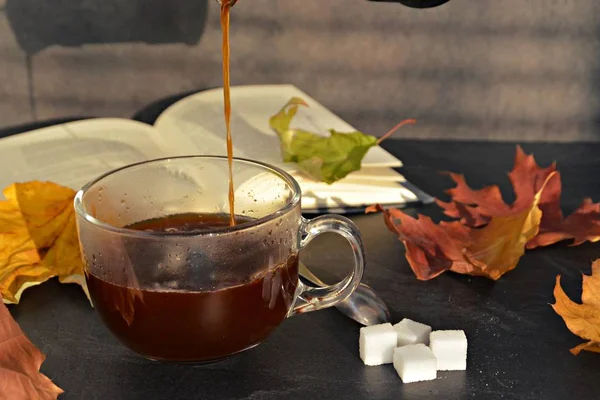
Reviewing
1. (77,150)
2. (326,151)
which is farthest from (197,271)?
(77,150)

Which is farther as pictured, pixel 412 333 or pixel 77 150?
pixel 77 150

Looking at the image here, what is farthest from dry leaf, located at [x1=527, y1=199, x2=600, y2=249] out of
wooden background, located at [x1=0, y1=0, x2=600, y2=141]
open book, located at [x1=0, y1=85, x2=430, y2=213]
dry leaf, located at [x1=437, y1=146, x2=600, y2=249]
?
wooden background, located at [x1=0, y1=0, x2=600, y2=141]

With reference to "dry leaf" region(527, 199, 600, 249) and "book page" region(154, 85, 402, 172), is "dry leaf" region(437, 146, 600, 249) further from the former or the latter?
"book page" region(154, 85, 402, 172)

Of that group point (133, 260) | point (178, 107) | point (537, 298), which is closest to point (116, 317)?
point (133, 260)

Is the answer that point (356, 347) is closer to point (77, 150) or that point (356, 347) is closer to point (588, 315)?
point (588, 315)

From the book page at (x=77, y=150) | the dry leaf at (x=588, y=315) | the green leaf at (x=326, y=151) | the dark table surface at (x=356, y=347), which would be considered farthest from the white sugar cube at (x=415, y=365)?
the book page at (x=77, y=150)
